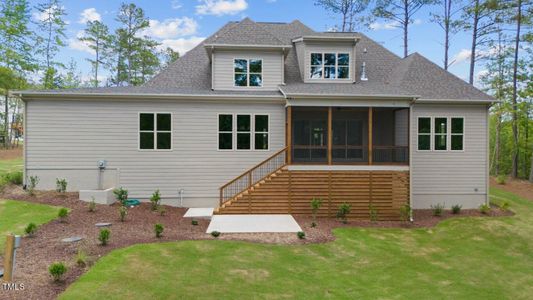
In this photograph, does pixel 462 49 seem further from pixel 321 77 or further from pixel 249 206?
pixel 249 206

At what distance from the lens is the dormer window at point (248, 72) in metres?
13.5

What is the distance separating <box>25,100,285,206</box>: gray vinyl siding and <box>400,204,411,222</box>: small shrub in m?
5.23

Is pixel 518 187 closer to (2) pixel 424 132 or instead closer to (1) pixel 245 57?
(2) pixel 424 132

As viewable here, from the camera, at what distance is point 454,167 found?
520 inches

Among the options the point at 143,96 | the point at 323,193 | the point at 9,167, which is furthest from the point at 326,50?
the point at 9,167

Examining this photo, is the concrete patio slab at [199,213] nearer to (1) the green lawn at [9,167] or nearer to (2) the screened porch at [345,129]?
(2) the screened porch at [345,129]

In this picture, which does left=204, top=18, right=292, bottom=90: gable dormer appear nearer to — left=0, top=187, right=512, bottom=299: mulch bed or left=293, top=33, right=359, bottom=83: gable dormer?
left=293, top=33, right=359, bottom=83: gable dormer

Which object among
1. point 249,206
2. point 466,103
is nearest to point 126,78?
point 249,206

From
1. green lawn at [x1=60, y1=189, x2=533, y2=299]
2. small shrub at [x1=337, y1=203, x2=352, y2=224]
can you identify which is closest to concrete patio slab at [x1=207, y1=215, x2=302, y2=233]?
green lawn at [x1=60, y1=189, x2=533, y2=299]

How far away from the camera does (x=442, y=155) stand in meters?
13.2

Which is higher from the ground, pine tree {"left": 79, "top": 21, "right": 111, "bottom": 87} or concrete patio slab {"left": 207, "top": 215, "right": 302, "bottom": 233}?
pine tree {"left": 79, "top": 21, "right": 111, "bottom": 87}

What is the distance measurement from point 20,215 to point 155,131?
5052 mm

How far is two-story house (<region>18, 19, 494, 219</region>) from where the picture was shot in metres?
11.3

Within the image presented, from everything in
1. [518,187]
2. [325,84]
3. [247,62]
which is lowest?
[518,187]
